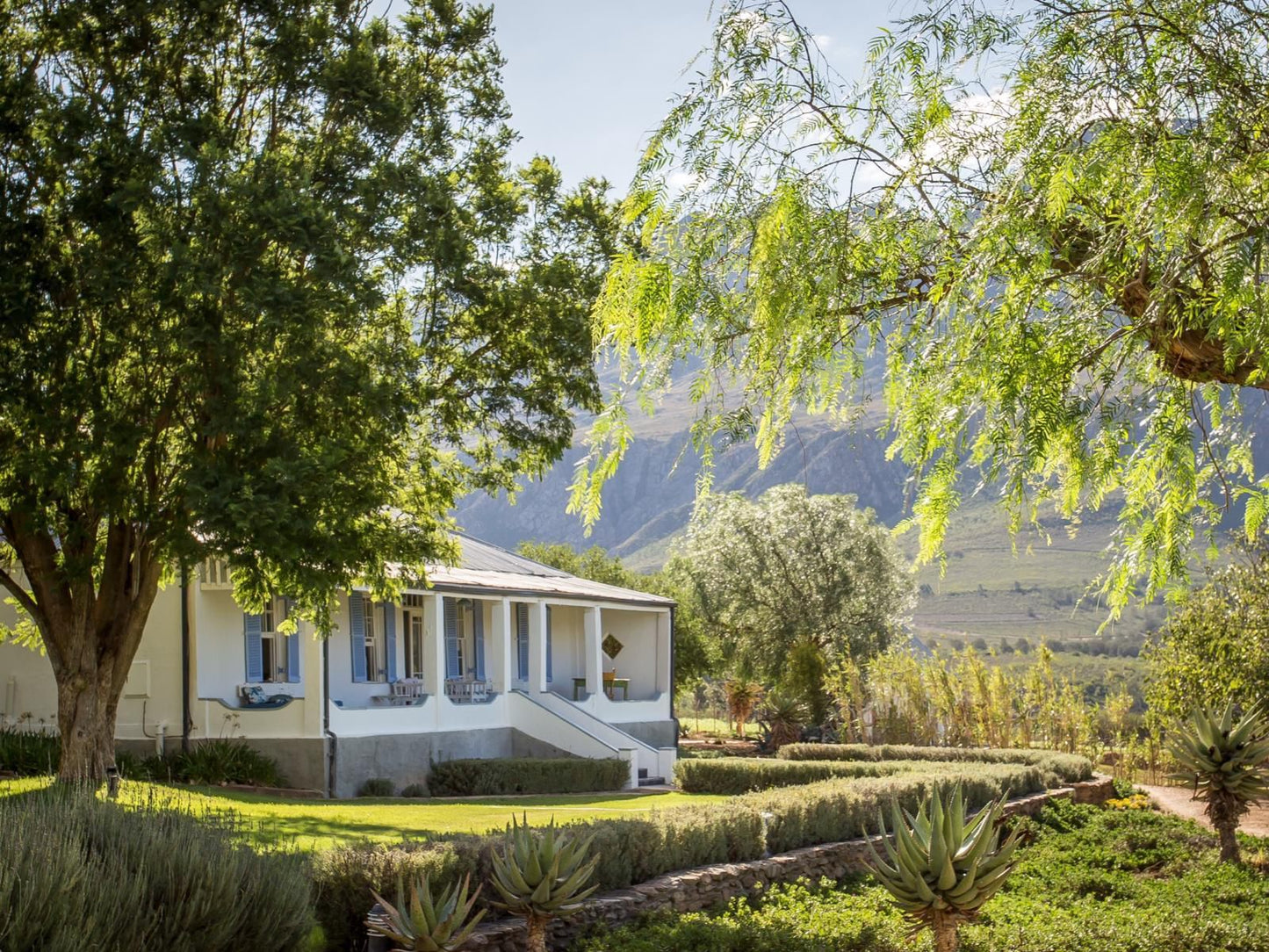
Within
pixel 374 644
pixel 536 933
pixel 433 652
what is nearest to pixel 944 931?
pixel 536 933

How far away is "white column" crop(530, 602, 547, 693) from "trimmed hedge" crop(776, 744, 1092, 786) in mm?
5338

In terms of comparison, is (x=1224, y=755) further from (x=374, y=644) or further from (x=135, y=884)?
(x=374, y=644)

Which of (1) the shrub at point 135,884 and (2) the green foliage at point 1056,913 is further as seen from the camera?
(2) the green foliage at point 1056,913

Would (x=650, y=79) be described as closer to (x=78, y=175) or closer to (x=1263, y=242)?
(x=1263, y=242)

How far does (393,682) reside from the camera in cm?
2366

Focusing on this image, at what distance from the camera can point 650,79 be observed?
23.6 ft

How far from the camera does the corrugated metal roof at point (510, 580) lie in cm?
2359

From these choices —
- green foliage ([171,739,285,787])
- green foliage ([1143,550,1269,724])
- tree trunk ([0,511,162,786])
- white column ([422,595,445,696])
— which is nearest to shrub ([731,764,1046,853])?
green foliage ([1143,550,1269,724])

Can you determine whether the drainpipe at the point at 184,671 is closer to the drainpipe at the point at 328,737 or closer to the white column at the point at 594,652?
the drainpipe at the point at 328,737

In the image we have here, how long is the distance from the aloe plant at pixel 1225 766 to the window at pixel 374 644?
582 inches

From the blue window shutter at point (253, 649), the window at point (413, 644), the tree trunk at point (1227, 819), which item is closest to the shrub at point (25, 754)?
the blue window shutter at point (253, 649)

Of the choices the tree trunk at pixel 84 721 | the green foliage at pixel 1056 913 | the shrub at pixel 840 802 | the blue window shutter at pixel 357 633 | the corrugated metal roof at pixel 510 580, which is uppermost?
the corrugated metal roof at pixel 510 580

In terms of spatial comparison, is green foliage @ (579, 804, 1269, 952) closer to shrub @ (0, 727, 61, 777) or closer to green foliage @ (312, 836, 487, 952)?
green foliage @ (312, 836, 487, 952)

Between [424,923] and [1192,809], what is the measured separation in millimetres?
15615
